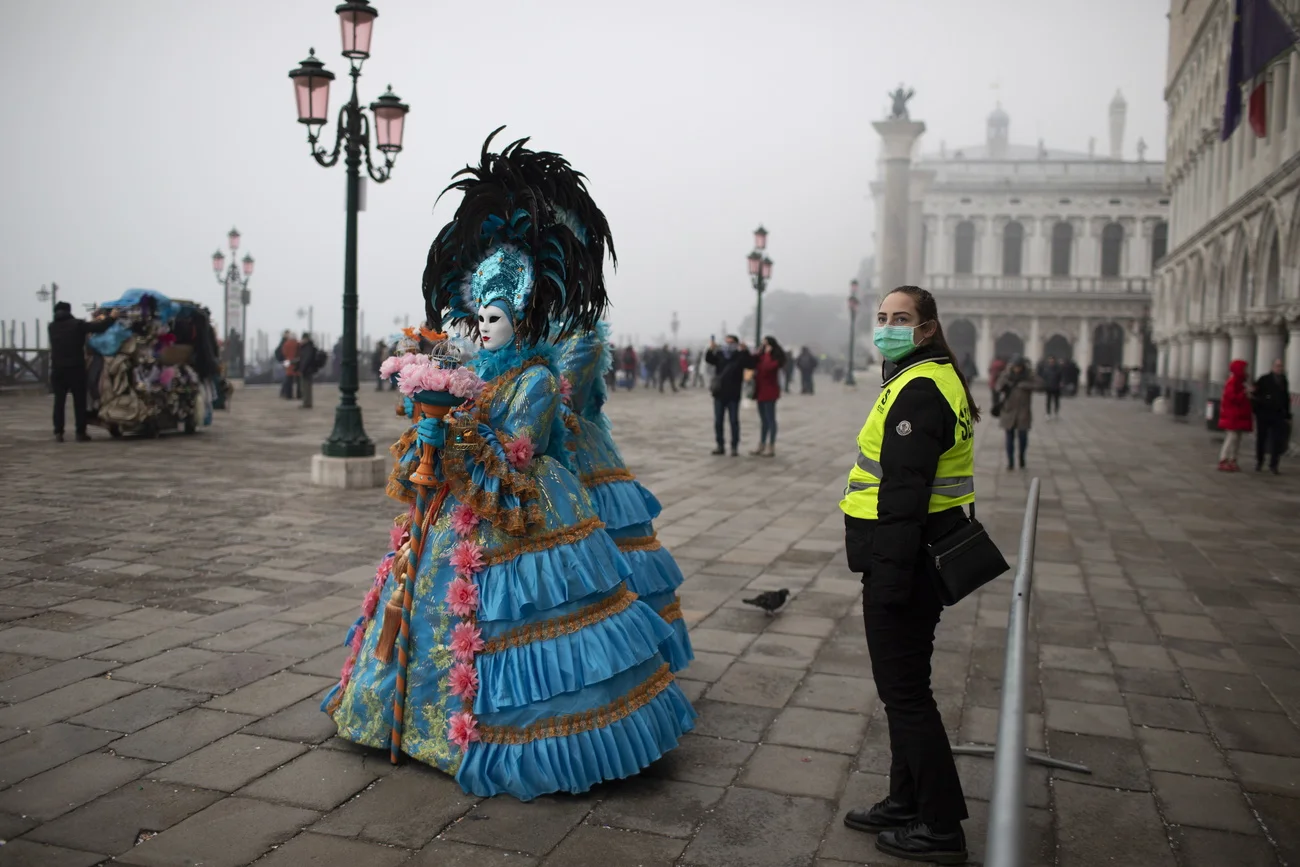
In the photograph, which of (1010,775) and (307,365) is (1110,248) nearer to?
(307,365)

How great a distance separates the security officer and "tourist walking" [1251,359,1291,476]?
1267 cm

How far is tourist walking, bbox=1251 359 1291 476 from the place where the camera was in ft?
44.9

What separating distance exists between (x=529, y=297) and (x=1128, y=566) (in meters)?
5.63

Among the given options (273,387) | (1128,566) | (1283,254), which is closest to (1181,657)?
(1128,566)

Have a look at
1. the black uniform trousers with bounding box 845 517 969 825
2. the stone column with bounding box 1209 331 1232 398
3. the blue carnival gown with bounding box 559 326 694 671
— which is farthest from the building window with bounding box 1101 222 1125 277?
the black uniform trousers with bounding box 845 517 969 825

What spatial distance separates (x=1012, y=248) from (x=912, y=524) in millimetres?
62146

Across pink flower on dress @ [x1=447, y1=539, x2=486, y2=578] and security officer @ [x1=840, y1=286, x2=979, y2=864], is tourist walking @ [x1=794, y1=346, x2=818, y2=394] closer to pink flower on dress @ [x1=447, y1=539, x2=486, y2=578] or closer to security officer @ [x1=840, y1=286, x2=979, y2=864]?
pink flower on dress @ [x1=447, y1=539, x2=486, y2=578]

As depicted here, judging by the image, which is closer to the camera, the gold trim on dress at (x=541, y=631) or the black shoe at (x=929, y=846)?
the black shoe at (x=929, y=846)

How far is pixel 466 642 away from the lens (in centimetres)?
345

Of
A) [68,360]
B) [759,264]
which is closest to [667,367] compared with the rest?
[759,264]

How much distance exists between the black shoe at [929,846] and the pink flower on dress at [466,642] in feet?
4.60

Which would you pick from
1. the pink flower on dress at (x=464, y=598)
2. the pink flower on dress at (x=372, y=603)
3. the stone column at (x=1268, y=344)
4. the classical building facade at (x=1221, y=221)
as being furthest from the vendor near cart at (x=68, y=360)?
the stone column at (x=1268, y=344)

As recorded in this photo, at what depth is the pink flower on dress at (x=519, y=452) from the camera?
353cm

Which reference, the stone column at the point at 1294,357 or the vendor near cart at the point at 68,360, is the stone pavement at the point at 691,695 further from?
the stone column at the point at 1294,357
